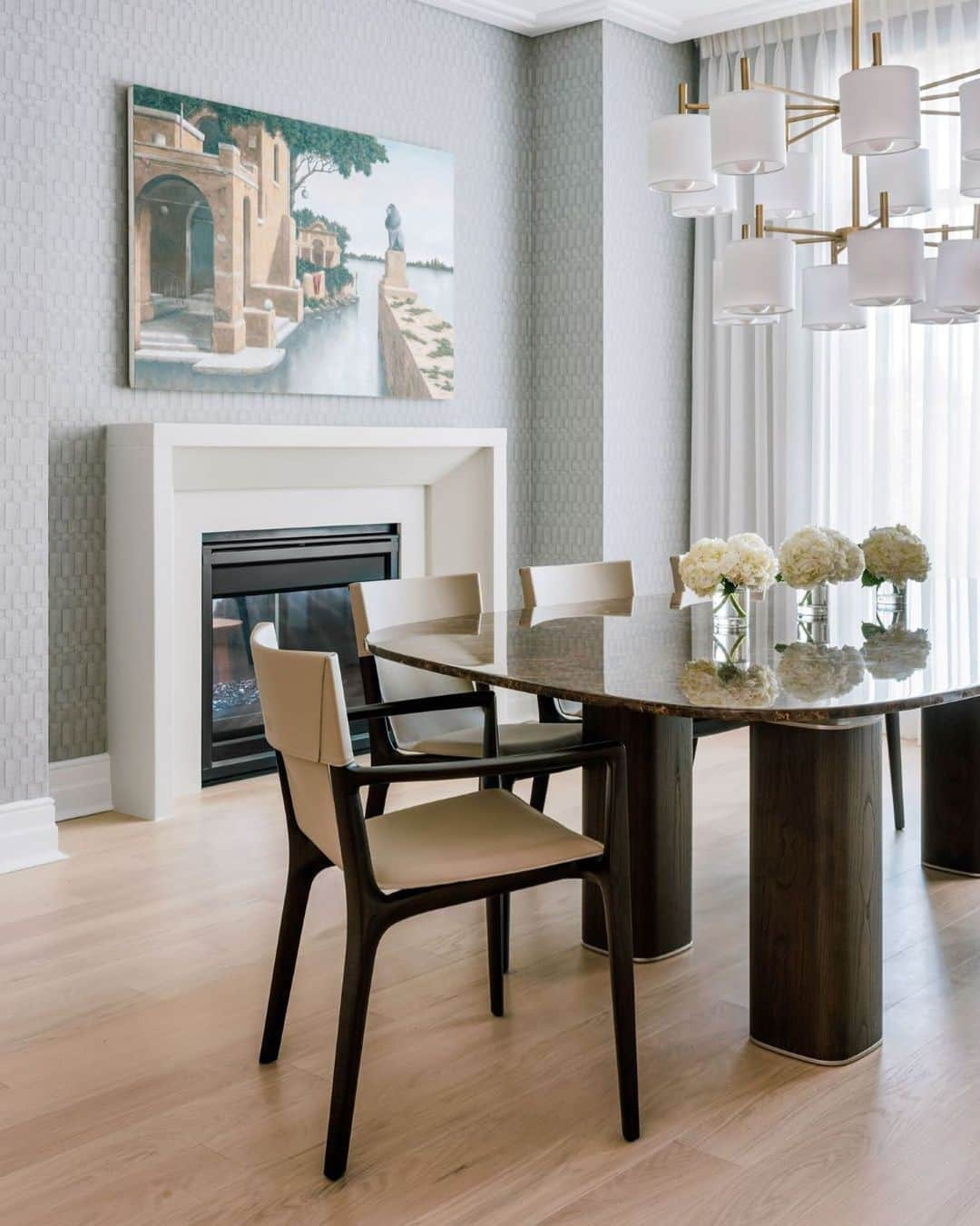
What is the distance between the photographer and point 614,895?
218 centimetres

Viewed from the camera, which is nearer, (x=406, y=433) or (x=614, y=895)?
(x=614, y=895)

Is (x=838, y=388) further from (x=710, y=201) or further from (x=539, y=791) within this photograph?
(x=539, y=791)

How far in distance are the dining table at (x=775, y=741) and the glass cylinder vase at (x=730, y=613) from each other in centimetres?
3

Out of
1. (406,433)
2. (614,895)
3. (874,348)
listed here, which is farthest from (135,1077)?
(874,348)

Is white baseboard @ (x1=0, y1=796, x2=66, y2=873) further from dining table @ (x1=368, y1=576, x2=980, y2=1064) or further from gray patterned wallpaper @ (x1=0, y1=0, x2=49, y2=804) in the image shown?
dining table @ (x1=368, y1=576, x2=980, y2=1064)

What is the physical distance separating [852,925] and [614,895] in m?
0.50

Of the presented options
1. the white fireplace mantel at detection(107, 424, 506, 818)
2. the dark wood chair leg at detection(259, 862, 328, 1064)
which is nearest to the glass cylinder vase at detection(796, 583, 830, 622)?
the dark wood chair leg at detection(259, 862, 328, 1064)

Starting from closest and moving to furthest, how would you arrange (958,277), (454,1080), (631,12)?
(454,1080)
(958,277)
(631,12)

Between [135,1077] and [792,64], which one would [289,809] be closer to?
[135,1077]

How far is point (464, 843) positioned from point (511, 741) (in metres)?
0.98

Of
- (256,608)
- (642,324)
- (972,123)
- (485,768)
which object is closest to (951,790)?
(972,123)

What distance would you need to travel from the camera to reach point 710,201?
3354mm

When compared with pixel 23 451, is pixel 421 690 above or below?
below

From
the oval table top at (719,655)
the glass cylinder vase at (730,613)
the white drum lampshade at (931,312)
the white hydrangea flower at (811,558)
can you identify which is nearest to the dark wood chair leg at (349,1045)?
the oval table top at (719,655)
